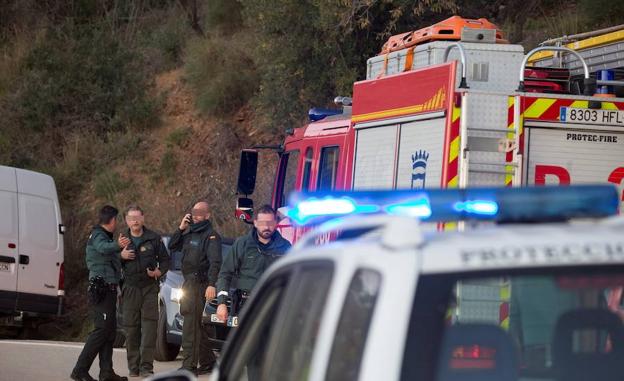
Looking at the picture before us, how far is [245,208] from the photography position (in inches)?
557

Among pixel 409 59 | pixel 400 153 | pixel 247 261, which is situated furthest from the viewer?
pixel 409 59

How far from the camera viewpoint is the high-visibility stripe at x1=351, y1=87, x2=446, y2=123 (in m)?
9.96

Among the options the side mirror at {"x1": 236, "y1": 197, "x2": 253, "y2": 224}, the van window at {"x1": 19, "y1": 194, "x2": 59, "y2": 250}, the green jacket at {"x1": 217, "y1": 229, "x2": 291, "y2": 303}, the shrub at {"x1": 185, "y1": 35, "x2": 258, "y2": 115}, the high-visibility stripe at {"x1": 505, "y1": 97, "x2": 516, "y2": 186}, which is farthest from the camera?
the shrub at {"x1": 185, "y1": 35, "x2": 258, "y2": 115}

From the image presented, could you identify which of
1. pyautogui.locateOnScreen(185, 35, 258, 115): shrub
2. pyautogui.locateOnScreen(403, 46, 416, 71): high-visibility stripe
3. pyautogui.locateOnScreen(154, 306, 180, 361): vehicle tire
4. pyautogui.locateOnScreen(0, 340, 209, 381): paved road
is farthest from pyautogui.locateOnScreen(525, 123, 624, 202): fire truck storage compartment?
pyautogui.locateOnScreen(185, 35, 258, 115): shrub

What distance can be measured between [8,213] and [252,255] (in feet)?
24.5

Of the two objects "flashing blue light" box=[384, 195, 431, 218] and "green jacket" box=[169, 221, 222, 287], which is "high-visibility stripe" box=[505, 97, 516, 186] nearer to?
"green jacket" box=[169, 221, 222, 287]

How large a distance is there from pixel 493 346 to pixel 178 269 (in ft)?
40.6

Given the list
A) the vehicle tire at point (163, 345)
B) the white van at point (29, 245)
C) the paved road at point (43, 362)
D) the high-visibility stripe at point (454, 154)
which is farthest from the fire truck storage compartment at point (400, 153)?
the white van at point (29, 245)

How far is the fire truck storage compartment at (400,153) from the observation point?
10.1 m

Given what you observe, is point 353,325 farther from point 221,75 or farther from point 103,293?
point 221,75

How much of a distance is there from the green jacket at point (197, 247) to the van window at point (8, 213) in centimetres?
527

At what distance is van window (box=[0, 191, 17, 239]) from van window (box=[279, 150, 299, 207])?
532 centimetres

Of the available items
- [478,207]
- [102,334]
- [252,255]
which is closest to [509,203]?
[478,207]

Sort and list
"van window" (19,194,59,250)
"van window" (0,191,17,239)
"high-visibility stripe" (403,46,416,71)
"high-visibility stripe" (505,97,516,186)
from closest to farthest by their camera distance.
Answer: "high-visibility stripe" (505,97,516,186) → "high-visibility stripe" (403,46,416,71) → "van window" (0,191,17,239) → "van window" (19,194,59,250)
